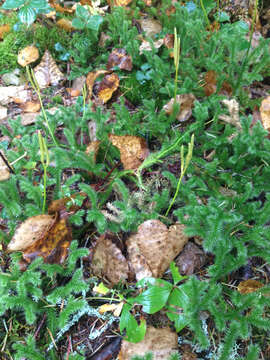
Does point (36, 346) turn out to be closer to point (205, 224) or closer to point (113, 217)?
point (113, 217)

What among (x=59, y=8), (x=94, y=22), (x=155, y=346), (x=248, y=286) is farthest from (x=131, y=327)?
(x=59, y=8)

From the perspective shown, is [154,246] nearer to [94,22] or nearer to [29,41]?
[94,22]

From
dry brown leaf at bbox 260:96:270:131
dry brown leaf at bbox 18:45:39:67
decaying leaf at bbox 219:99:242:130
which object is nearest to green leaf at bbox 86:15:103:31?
dry brown leaf at bbox 18:45:39:67

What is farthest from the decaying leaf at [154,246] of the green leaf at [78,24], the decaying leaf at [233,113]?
the green leaf at [78,24]

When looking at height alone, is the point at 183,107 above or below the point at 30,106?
above

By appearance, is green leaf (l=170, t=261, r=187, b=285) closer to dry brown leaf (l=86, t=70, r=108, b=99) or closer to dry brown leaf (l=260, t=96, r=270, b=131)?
dry brown leaf (l=260, t=96, r=270, b=131)

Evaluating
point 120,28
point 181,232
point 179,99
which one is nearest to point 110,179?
point 181,232

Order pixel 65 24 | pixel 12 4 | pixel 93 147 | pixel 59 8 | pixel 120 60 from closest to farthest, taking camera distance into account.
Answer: pixel 93 147 → pixel 12 4 → pixel 120 60 → pixel 65 24 → pixel 59 8

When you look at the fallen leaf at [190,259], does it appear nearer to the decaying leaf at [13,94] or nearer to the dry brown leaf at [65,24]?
the decaying leaf at [13,94]
